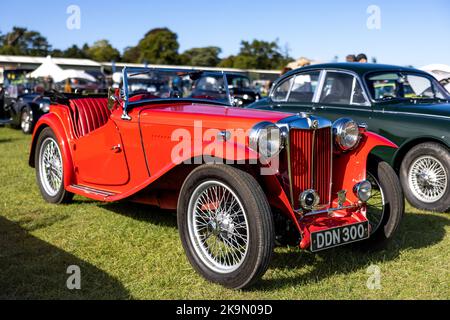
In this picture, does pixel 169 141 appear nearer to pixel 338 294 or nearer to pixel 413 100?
pixel 338 294

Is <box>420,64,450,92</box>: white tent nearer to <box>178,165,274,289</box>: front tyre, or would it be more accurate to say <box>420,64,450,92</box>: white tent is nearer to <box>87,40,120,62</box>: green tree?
<box>178,165,274,289</box>: front tyre

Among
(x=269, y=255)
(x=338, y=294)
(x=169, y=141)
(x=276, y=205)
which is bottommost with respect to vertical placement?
(x=338, y=294)

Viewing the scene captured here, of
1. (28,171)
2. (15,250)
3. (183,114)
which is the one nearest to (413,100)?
(183,114)

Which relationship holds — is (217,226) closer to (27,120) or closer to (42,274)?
(42,274)

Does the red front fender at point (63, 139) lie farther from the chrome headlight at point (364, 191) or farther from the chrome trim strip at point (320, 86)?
the chrome trim strip at point (320, 86)

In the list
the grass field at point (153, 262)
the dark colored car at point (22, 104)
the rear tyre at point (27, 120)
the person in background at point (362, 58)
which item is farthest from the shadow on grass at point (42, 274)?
the rear tyre at point (27, 120)

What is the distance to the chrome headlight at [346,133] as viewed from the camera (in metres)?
3.76

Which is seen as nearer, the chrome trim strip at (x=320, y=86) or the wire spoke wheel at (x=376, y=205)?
the wire spoke wheel at (x=376, y=205)

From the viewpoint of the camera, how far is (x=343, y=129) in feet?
12.3

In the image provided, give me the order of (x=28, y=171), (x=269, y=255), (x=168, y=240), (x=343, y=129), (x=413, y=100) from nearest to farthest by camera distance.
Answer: (x=269, y=255), (x=343, y=129), (x=168, y=240), (x=413, y=100), (x=28, y=171)

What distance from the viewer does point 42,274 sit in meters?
3.55

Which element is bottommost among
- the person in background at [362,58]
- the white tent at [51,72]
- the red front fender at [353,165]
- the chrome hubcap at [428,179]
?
the chrome hubcap at [428,179]

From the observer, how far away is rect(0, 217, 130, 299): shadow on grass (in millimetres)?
3205

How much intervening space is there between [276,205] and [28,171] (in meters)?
5.24
